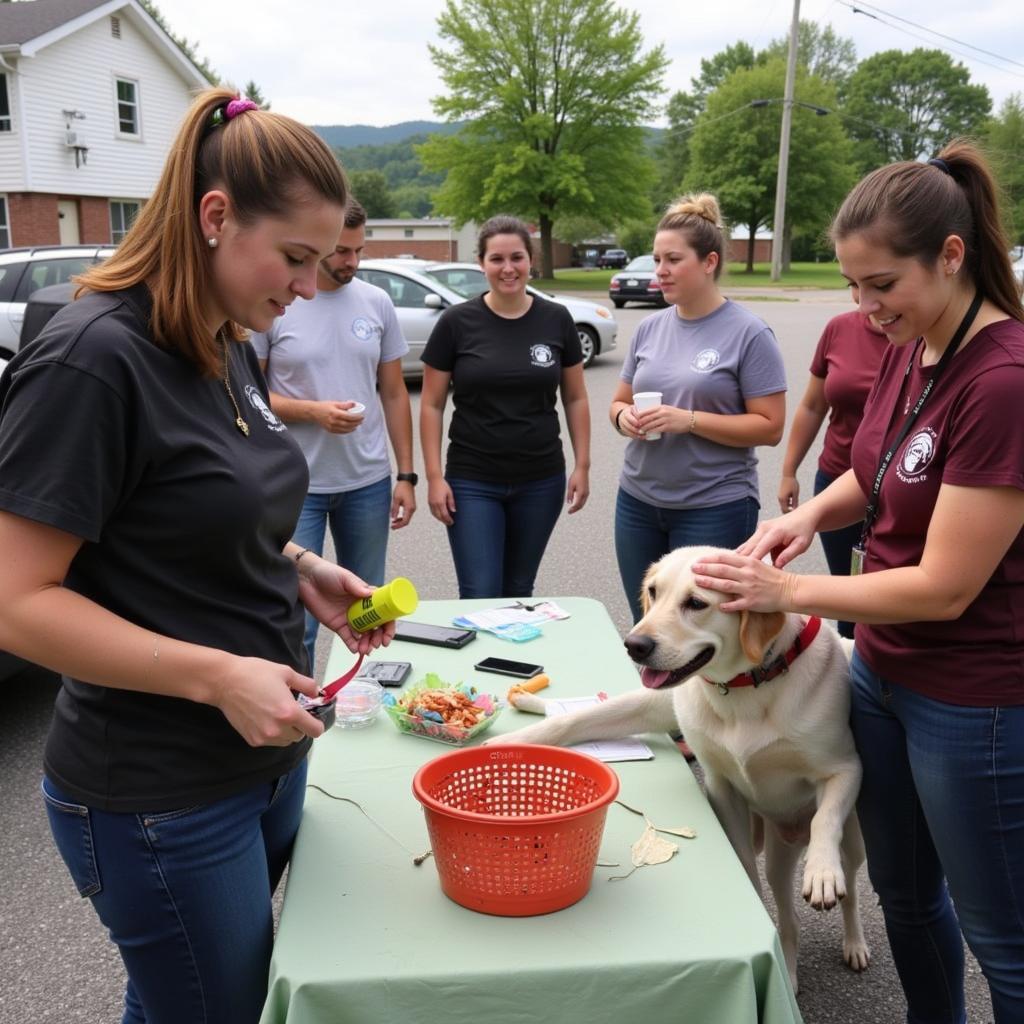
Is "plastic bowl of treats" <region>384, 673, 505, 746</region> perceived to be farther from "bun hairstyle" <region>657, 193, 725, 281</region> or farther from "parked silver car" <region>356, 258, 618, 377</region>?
"parked silver car" <region>356, 258, 618, 377</region>

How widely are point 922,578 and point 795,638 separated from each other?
0.53m

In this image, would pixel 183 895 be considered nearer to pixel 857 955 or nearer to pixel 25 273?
pixel 857 955

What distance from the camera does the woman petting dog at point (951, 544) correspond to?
1783mm

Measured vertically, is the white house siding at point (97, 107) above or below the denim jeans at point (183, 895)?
above

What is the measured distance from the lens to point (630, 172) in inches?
1501

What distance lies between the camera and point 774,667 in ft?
7.50

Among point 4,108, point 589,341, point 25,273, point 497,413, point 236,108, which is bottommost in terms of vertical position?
point 589,341

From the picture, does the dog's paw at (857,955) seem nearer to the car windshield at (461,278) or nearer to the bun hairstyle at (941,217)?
the bun hairstyle at (941,217)

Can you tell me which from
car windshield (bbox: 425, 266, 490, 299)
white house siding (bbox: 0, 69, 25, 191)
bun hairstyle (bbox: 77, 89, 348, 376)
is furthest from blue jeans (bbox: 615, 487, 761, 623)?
white house siding (bbox: 0, 69, 25, 191)

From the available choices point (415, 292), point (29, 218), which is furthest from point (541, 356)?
point (29, 218)

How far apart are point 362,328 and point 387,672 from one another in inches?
67.2

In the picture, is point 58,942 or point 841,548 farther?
point 841,548

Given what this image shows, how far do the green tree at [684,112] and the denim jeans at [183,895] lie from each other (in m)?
63.7

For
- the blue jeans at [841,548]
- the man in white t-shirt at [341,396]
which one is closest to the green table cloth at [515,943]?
the man in white t-shirt at [341,396]
